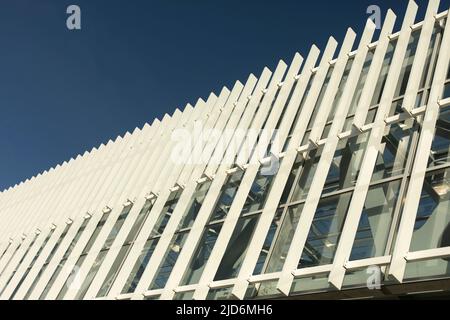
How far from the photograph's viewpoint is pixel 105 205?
16.4 metres

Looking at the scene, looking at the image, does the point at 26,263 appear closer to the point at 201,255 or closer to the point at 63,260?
the point at 63,260

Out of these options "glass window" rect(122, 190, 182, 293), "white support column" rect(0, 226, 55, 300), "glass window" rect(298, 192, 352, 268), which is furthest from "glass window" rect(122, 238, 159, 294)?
"white support column" rect(0, 226, 55, 300)

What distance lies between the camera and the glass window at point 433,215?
8148 mm

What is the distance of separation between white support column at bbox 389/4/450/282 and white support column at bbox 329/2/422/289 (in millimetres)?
539

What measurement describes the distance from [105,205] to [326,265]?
30.9 ft

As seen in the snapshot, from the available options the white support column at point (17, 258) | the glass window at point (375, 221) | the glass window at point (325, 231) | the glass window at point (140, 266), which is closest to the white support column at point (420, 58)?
the glass window at point (375, 221)

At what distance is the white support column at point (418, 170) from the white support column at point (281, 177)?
3.02m

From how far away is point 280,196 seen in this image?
36.6 feet

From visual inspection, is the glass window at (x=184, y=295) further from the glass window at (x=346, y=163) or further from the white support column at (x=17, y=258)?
the white support column at (x=17, y=258)

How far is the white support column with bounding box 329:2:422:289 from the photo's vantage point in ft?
28.0

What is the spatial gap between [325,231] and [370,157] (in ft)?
5.73

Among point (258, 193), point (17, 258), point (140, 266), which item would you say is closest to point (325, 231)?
point (258, 193)
